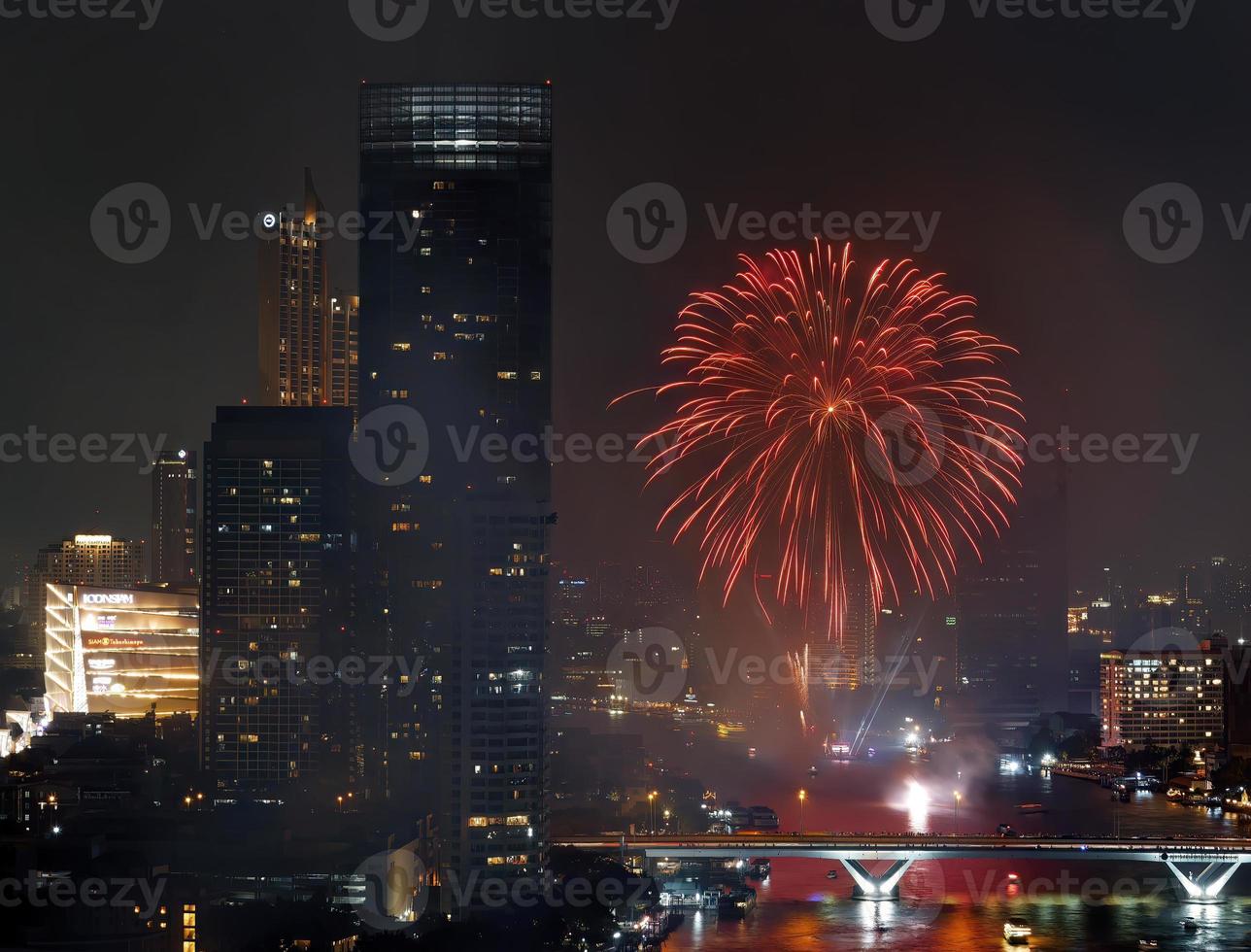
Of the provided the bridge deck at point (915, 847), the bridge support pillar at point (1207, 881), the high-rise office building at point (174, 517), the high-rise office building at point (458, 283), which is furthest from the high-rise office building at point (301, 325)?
the bridge support pillar at point (1207, 881)

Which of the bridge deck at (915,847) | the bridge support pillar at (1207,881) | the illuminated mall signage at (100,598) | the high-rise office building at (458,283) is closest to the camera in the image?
the bridge deck at (915,847)

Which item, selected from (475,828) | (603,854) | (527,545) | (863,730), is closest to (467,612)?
(527,545)

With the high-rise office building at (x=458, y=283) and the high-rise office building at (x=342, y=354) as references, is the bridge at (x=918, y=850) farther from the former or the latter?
the high-rise office building at (x=342, y=354)

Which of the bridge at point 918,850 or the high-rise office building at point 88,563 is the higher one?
the high-rise office building at point 88,563

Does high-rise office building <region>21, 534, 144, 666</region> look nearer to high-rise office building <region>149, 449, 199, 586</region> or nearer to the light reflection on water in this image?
high-rise office building <region>149, 449, 199, 586</region>

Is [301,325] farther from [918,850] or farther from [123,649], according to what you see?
[918,850]

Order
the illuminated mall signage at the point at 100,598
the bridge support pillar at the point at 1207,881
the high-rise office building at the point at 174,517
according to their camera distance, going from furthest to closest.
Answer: the high-rise office building at the point at 174,517 < the illuminated mall signage at the point at 100,598 < the bridge support pillar at the point at 1207,881
